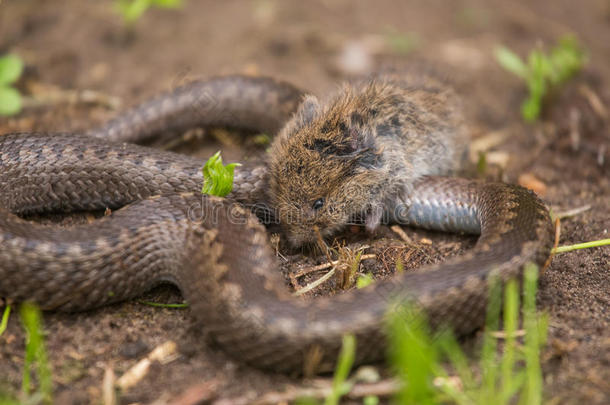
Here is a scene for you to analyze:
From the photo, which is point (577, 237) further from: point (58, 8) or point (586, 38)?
point (58, 8)

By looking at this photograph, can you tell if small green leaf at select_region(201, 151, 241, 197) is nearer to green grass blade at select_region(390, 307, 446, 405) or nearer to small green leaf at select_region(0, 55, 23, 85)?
green grass blade at select_region(390, 307, 446, 405)

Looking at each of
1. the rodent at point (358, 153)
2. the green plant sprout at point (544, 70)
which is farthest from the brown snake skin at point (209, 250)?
the green plant sprout at point (544, 70)

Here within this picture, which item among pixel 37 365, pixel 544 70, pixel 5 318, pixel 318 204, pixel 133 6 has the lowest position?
pixel 37 365

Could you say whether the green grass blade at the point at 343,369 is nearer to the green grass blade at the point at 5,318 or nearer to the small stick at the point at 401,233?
the small stick at the point at 401,233

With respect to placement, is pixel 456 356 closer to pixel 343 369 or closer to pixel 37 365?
pixel 343 369

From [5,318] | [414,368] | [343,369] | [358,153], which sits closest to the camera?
[414,368]

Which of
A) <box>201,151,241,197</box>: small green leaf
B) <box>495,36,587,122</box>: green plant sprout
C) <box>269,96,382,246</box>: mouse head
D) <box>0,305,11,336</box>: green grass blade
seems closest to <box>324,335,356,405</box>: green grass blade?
<box>269,96,382,246</box>: mouse head

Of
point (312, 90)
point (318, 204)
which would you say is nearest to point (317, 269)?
point (318, 204)

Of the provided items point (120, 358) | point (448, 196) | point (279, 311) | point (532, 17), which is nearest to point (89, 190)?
point (120, 358)
